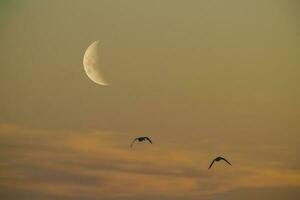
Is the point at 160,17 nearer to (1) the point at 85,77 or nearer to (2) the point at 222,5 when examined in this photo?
(2) the point at 222,5

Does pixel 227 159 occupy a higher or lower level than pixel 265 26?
lower

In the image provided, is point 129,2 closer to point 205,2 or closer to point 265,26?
point 205,2

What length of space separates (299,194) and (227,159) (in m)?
3.61

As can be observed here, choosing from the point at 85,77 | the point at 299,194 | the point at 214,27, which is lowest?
the point at 299,194

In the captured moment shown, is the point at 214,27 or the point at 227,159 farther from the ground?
the point at 214,27

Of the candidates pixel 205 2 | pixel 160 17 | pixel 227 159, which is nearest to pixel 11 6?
pixel 160 17

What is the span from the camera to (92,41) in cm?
2380

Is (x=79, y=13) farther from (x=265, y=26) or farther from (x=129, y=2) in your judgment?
(x=265, y=26)

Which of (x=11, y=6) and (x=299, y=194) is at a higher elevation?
(x=11, y=6)

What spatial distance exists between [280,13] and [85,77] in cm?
972

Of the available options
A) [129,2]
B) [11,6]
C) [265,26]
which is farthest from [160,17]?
[11,6]

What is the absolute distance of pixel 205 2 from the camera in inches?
950

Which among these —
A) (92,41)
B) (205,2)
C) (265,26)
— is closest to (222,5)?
(205,2)

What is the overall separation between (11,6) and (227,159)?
12.4 meters
